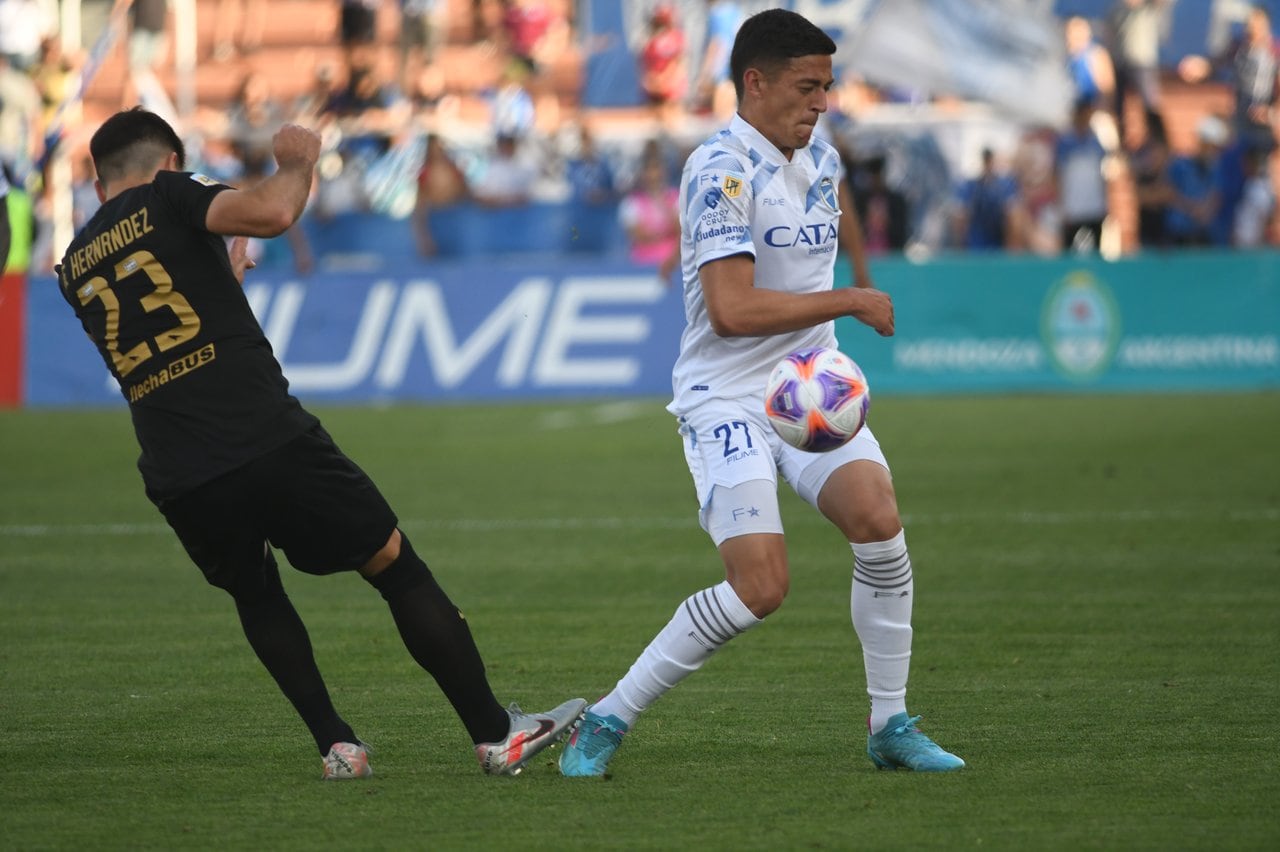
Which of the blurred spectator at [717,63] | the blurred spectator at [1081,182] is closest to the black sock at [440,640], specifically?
the blurred spectator at [1081,182]

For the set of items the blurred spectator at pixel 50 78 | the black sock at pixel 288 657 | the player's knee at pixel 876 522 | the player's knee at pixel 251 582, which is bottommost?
the blurred spectator at pixel 50 78

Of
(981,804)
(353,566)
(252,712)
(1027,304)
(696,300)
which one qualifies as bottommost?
(1027,304)

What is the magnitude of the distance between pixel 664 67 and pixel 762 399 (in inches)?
790

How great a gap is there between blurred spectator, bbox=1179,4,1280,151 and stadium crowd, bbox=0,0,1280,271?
0.03 metres

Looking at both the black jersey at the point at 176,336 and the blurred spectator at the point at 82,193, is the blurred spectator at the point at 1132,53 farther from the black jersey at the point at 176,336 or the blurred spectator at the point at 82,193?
the black jersey at the point at 176,336

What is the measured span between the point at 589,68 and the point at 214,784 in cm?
2315

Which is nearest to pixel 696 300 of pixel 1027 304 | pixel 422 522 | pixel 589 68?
pixel 422 522

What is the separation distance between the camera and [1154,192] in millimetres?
22188

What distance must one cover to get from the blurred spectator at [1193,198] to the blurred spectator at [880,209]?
2.96 m

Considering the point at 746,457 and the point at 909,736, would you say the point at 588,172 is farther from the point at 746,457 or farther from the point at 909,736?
the point at 909,736

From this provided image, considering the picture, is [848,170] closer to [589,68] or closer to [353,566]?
[589,68]

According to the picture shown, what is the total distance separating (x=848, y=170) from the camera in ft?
72.1

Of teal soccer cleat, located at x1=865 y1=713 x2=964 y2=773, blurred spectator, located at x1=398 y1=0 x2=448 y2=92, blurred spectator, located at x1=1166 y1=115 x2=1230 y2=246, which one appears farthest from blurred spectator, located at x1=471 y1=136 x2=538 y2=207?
teal soccer cleat, located at x1=865 y1=713 x2=964 y2=773

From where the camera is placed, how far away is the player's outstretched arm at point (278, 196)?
520 centimetres
